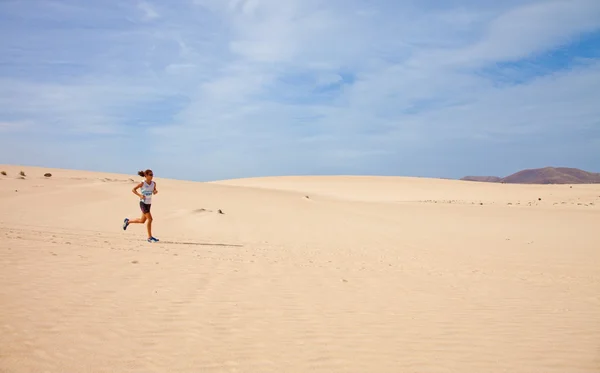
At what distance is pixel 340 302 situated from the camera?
6477mm

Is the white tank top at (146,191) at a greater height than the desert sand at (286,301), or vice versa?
the white tank top at (146,191)

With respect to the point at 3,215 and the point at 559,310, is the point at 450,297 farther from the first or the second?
the point at 3,215

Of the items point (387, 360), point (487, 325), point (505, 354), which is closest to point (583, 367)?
point (505, 354)

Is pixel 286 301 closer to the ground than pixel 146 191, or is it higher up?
closer to the ground

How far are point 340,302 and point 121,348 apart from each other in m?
3.38

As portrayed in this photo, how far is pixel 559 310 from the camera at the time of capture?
21.2 ft

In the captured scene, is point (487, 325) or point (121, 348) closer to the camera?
point (121, 348)

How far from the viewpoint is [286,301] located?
6387 mm

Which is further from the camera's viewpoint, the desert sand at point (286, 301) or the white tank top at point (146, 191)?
the white tank top at point (146, 191)

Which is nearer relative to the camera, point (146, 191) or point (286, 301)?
point (286, 301)

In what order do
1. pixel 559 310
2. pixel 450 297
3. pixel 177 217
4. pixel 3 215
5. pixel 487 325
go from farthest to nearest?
pixel 177 217
pixel 3 215
pixel 450 297
pixel 559 310
pixel 487 325

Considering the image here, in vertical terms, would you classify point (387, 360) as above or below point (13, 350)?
below

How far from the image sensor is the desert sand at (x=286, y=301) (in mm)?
4152

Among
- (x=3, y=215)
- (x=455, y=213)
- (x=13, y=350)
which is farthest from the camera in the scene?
(x=455, y=213)
